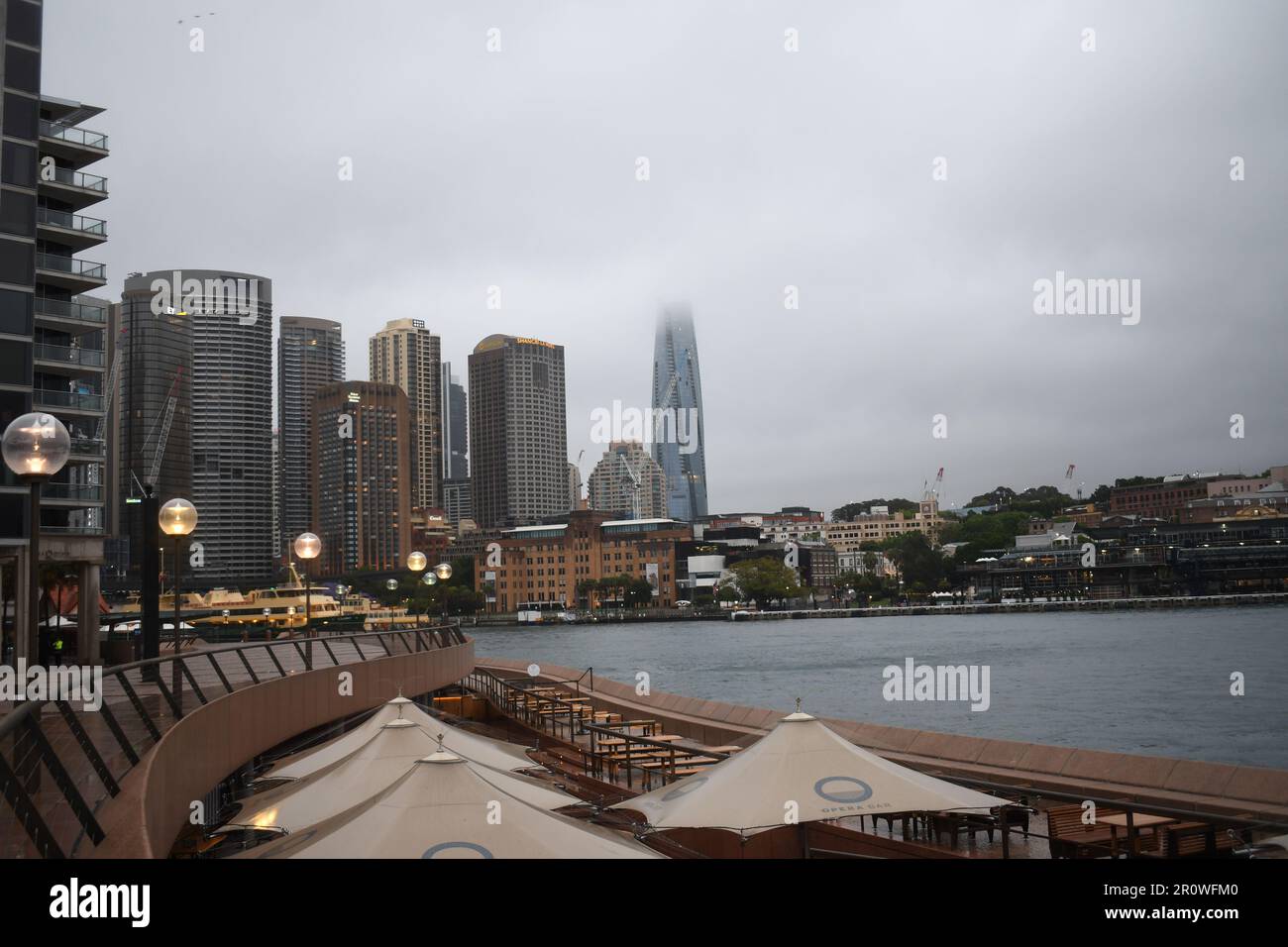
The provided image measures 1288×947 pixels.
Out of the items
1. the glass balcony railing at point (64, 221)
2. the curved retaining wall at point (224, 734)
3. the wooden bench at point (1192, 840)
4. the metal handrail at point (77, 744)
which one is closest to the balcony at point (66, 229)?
the glass balcony railing at point (64, 221)

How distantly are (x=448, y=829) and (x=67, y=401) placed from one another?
48825 mm

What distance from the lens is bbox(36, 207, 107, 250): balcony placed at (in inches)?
2032

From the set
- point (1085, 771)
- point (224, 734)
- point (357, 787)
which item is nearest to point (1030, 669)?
point (1085, 771)

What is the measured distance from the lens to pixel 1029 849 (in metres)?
14.0

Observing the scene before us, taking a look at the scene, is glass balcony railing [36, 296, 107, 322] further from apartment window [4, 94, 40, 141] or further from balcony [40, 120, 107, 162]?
apartment window [4, 94, 40, 141]

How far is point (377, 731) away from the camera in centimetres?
1576

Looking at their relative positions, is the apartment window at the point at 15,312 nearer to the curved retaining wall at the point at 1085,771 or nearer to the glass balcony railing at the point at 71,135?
the glass balcony railing at the point at 71,135

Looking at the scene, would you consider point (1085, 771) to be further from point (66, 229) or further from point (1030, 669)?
point (1030, 669)

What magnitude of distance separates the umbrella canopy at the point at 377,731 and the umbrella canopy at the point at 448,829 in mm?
5713

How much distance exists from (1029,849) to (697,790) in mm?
4613

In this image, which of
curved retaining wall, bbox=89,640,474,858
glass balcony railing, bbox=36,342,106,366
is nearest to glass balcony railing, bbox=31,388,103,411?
glass balcony railing, bbox=36,342,106,366

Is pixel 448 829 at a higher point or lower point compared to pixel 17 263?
lower

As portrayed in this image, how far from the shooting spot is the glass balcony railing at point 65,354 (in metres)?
50.5
